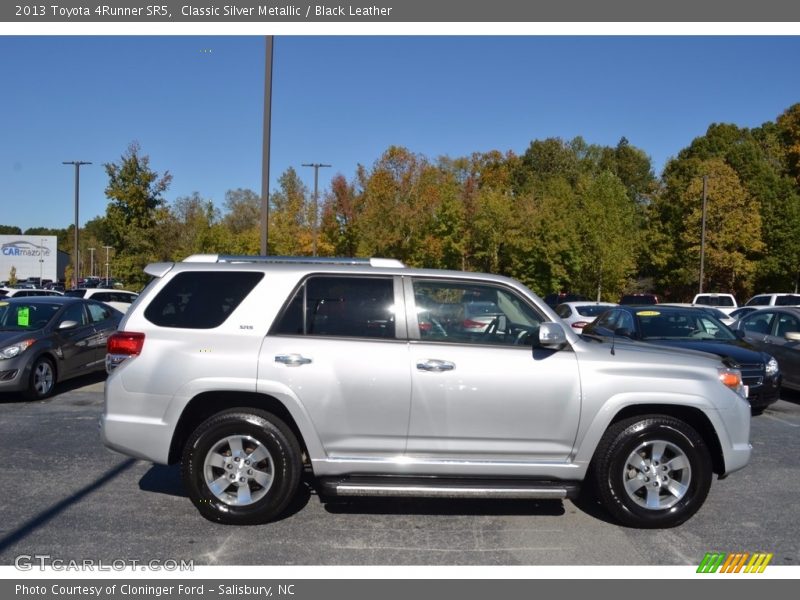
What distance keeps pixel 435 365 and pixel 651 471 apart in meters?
1.78

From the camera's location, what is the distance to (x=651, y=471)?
→ 5.13 metres

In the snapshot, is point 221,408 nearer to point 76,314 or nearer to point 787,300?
point 76,314

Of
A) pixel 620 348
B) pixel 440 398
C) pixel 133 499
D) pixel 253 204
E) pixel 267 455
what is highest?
pixel 253 204

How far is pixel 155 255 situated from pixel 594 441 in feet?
101

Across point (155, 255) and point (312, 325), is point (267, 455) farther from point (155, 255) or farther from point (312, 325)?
point (155, 255)

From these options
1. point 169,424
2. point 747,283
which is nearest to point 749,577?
point 169,424

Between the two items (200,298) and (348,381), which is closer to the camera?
(348,381)

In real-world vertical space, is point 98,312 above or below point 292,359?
below

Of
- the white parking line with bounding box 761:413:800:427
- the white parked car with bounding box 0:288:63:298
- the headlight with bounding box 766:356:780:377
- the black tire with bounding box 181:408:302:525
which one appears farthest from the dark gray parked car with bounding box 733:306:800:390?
the white parked car with bounding box 0:288:63:298

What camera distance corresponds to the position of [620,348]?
5.32 metres

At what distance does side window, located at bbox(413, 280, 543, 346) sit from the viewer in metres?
5.16

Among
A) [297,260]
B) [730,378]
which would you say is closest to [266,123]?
[297,260]

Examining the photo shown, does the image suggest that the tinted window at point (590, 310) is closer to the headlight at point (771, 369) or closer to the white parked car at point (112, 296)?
the headlight at point (771, 369)
